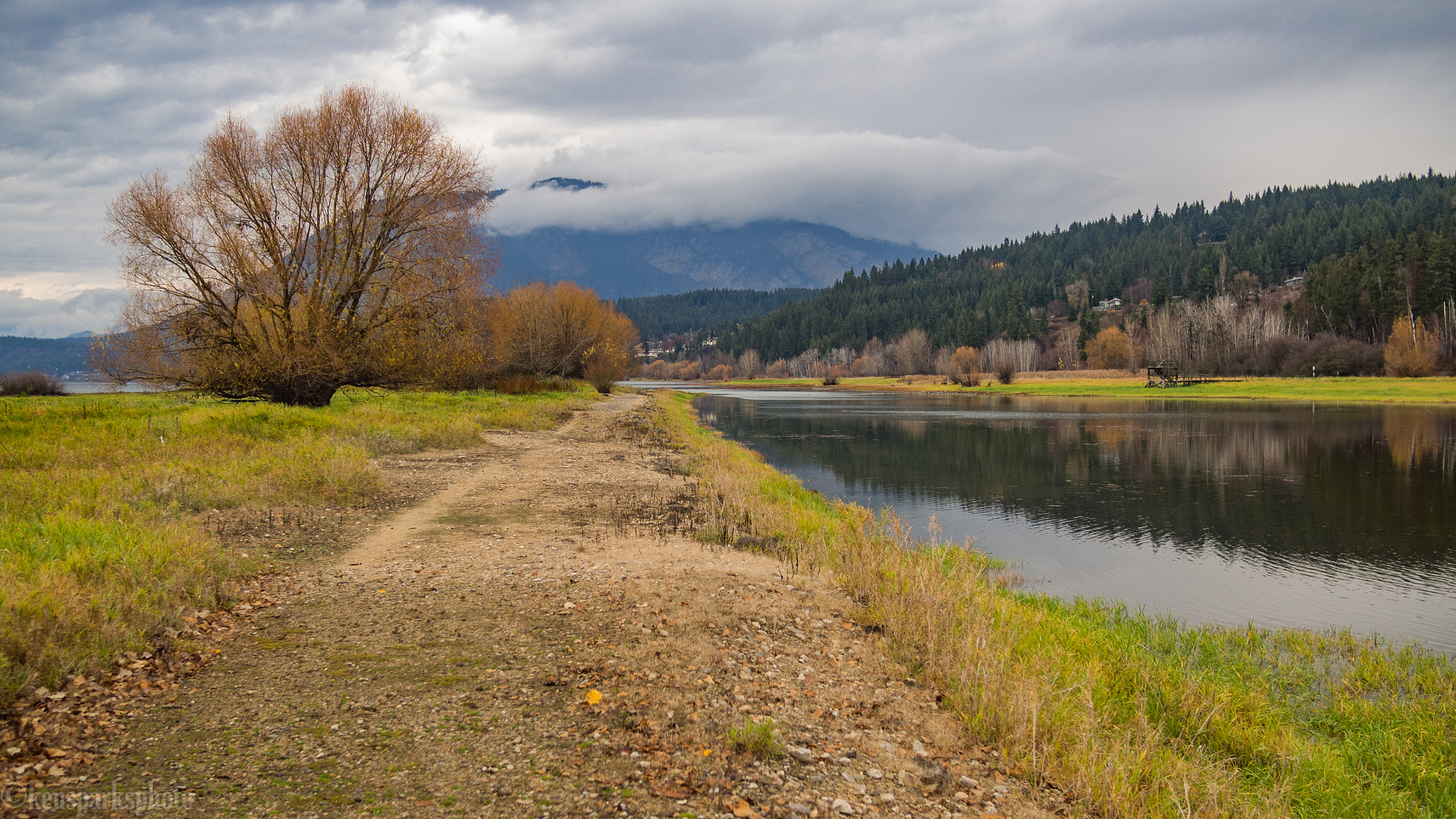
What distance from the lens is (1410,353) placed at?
6456 centimetres

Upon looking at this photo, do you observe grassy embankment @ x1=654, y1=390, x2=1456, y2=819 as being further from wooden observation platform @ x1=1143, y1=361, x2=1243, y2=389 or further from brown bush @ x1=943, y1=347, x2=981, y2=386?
brown bush @ x1=943, y1=347, x2=981, y2=386

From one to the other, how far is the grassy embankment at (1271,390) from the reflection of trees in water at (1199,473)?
11454 millimetres

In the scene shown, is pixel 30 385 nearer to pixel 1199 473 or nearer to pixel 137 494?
pixel 137 494

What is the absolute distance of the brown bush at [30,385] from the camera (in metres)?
35.8

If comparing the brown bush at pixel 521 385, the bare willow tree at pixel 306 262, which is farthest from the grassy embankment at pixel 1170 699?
the brown bush at pixel 521 385

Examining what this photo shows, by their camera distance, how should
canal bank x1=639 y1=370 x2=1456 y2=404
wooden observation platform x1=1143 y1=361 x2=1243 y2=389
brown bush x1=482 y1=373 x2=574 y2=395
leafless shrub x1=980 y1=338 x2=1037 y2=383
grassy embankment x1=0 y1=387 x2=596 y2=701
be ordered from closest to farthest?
1. grassy embankment x1=0 y1=387 x2=596 y2=701
2. brown bush x1=482 y1=373 x2=574 y2=395
3. canal bank x1=639 y1=370 x2=1456 y2=404
4. wooden observation platform x1=1143 y1=361 x2=1243 y2=389
5. leafless shrub x1=980 y1=338 x2=1037 y2=383

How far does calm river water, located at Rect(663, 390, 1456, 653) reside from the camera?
11766mm

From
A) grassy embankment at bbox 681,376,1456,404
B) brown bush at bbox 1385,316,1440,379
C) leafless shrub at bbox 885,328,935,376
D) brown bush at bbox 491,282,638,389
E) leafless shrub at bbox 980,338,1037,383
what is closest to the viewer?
grassy embankment at bbox 681,376,1456,404

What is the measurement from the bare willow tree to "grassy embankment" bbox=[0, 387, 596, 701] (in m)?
1.91

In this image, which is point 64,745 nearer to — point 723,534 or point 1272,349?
point 723,534

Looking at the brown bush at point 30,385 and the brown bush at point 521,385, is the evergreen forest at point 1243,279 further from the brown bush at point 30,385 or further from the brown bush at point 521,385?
the brown bush at point 30,385

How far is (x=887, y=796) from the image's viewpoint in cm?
456

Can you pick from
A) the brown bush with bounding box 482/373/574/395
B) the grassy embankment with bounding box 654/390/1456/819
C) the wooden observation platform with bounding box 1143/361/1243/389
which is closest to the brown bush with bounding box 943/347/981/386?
the wooden observation platform with bounding box 1143/361/1243/389

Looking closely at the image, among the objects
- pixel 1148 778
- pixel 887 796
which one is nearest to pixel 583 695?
pixel 887 796
